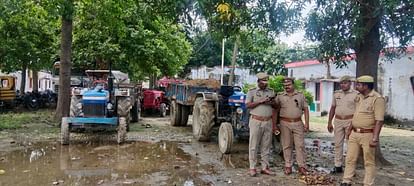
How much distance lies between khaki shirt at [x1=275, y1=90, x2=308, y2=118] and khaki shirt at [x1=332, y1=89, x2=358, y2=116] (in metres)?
0.71

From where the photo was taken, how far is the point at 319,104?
25797 mm

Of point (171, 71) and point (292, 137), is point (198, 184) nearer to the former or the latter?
point (292, 137)

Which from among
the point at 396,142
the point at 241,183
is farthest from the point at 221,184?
the point at 396,142

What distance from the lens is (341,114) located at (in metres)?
7.84

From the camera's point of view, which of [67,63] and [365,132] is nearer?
[365,132]

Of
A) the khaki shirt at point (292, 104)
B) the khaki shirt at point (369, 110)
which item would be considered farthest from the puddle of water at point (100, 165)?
the khaki shirt at point (369, 110)

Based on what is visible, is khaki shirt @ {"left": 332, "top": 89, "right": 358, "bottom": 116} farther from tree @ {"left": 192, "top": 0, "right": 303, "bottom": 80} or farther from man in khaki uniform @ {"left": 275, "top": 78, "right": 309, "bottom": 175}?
tree @ {"left": 192, "top": 0, "right": 303, "bottom": 80}

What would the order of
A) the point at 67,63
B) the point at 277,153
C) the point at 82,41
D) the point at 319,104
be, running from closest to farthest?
the point at 277,153, the point at 67,63, the point at 82,41, the point at 319,104

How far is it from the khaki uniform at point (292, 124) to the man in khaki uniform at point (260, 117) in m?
0.27

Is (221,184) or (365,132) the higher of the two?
(365,132)

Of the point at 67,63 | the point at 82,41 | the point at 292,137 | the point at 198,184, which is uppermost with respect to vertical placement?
the point at 82,41

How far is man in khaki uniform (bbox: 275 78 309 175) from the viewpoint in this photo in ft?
24.8

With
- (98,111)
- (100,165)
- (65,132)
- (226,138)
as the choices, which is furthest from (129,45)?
(100,165)

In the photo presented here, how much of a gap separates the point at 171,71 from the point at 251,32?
13.7 m
